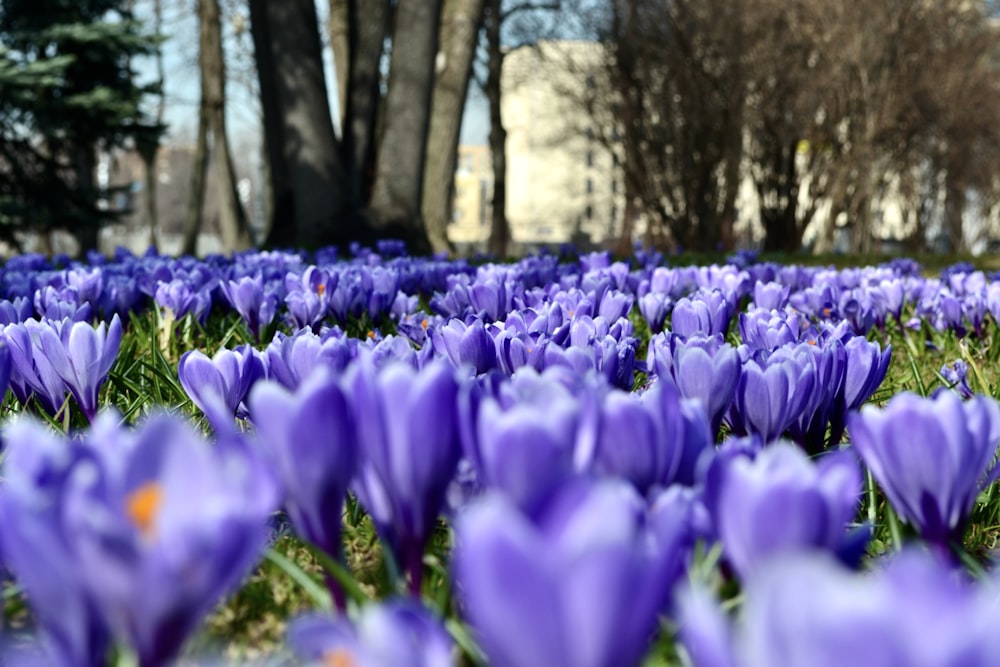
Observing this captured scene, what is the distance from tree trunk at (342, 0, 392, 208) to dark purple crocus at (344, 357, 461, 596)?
8943mm

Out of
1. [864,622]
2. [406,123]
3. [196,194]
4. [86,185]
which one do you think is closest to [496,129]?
[196,194]

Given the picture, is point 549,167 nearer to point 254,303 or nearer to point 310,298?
point 254,303

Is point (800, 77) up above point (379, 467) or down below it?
above

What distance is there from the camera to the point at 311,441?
0.84 metres

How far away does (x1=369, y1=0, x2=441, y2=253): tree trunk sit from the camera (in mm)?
9211

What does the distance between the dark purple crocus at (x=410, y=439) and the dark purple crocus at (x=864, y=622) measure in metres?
0.39

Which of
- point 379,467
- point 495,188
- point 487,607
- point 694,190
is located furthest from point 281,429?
point 495,188

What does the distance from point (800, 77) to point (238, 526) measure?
18.1 m

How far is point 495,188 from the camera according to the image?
23344 mm

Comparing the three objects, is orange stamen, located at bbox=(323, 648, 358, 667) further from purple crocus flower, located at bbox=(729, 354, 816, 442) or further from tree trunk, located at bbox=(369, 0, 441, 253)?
tree trunk, located at bbox=(369, 0, 441, 253)

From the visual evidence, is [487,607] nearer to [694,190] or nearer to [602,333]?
[602,333]

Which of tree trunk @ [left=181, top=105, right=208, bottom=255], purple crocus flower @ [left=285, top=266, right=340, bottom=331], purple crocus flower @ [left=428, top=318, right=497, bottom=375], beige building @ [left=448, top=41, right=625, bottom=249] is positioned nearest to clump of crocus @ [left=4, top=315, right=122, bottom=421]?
purple crocus flower @ [left=428, top=318, right=497, bottom=375]

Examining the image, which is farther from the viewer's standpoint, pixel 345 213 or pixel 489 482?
pixel 345 213

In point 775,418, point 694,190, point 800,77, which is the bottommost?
point 775,418
